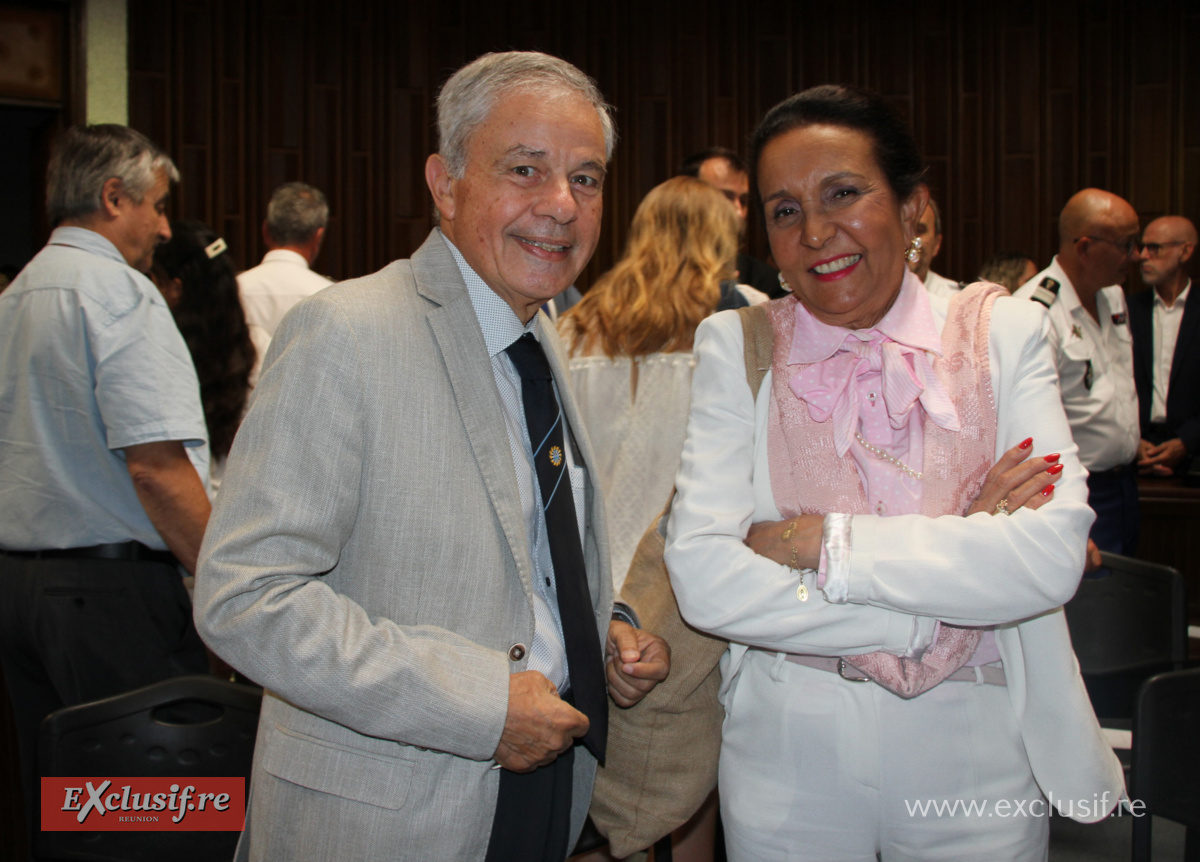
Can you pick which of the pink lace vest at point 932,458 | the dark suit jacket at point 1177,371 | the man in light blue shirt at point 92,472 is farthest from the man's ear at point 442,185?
the dark suit jacket at point 1177,371

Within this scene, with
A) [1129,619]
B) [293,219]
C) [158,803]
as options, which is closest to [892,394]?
[1129,619]

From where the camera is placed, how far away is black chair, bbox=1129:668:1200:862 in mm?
1613

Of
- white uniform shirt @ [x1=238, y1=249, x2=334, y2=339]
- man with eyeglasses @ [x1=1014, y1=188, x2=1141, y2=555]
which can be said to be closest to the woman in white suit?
man with eyeglasses @ [x1=1014, y1=188, x2=1141, y2=555]

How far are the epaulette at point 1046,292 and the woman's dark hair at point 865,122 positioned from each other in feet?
8.59

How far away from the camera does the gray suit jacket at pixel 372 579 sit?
1120 mm

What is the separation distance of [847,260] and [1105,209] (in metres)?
3.04

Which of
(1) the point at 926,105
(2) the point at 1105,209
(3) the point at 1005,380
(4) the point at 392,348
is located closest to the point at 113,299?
(4) the point at 392,348

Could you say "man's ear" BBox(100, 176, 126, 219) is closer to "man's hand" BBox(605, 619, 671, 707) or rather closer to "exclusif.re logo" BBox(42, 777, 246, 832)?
"exclusif.re logo" BBox(42, 777, 246, 832)

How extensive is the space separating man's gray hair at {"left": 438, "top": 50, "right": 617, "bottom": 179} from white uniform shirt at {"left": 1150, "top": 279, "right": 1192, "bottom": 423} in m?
5.15

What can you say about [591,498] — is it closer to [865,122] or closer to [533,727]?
[533,727]

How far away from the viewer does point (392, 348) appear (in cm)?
124

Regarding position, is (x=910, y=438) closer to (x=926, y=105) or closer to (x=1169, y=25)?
(x=926, y=105)

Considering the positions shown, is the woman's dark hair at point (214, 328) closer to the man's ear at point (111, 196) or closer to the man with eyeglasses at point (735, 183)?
the man's ear at point (111, 196)

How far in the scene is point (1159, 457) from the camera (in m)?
4.83
